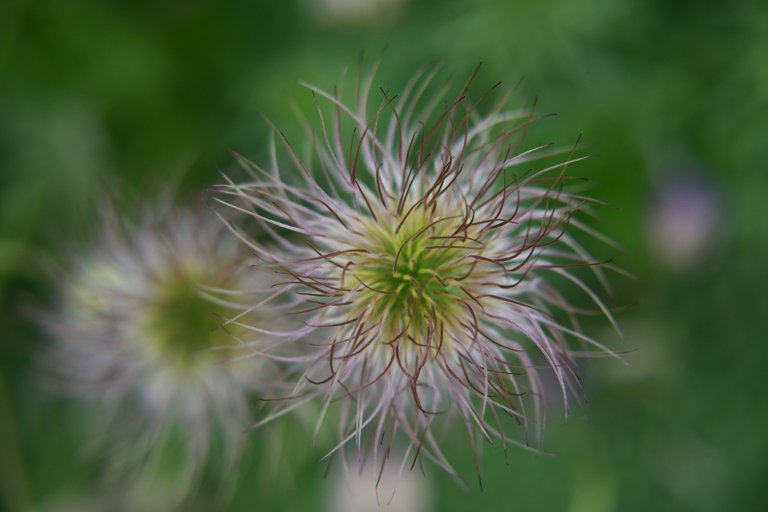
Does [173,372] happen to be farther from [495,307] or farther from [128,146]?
[128,146]

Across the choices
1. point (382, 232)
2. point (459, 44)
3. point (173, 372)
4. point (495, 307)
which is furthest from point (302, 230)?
point (459, 44)

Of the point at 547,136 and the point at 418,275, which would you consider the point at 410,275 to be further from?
the point at 547,136

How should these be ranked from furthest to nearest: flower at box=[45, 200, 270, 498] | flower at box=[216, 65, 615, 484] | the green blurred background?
the green blurred background → flower at box=[45, 200, 270, 498] → flower at box=[216, 65, 615, 484]

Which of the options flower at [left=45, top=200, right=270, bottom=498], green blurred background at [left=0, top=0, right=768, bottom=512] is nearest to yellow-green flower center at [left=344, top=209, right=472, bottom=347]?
flower at [left=45, top=200, right=270, bottom=498]

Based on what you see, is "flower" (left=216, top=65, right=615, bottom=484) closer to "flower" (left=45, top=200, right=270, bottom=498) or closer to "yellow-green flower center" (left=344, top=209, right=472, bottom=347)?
"yellow-green flower center" (left=344, top=209, right=472, bottom=347)

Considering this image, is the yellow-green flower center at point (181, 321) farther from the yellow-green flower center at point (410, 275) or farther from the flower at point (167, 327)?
the yellow-green flower center at point (410, 275)

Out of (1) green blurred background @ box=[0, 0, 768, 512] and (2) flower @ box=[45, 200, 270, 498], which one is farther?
(1) green blurred background @ box=[0, 0, 768, 512]

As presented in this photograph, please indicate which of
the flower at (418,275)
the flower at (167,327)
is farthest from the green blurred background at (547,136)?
the flower at (418,275)

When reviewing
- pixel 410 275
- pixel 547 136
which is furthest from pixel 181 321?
pixel 547 136

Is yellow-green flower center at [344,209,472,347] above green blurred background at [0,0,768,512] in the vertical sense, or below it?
below
